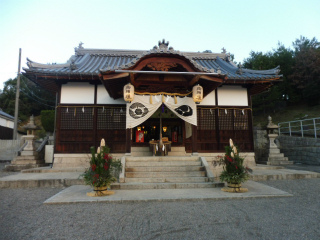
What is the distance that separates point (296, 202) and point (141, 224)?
4209 mm

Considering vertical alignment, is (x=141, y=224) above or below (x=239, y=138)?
below

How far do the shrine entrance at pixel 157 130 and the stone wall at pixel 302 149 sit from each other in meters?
8.69

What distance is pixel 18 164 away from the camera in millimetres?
11086

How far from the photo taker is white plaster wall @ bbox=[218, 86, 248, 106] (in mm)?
11227

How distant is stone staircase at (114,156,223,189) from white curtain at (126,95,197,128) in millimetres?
1795

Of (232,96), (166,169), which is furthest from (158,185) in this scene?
(232,96)

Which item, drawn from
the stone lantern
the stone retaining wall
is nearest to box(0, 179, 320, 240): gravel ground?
the stone lantern

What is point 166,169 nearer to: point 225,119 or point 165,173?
point 165,173

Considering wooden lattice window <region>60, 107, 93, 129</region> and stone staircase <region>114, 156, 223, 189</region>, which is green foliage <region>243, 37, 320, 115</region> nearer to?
stone staircase <region>114, 156, 223, 189</region>

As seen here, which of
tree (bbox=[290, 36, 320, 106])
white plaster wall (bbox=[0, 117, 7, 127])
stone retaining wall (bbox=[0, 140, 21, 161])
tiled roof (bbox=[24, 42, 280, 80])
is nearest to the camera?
tiled roof (bbox=[24, 42, 280, 80])

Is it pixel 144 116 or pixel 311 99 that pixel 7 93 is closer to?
pixel 144 116

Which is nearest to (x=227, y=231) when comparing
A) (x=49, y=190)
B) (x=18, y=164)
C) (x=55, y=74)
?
(x=49, y=190)

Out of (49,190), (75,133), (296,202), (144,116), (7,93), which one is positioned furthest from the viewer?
(7,93)

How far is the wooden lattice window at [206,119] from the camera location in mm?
10938
